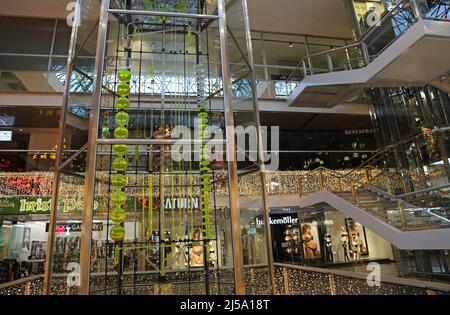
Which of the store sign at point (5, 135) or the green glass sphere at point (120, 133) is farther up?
the store sign at point (5, 135)

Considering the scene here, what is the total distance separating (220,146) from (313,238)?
34.7 feet

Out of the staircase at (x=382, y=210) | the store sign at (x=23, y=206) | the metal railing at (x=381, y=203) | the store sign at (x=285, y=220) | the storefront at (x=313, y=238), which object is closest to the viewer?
the staircase at (x=382, y=210)

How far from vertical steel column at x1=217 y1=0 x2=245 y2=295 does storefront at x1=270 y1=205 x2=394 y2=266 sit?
31.9 feet

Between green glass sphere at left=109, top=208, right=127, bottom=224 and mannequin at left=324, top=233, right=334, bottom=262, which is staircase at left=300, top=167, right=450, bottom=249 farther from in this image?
green glass sphere at left=109, top=208, right=127, bottom=224

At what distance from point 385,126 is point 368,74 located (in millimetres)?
2855

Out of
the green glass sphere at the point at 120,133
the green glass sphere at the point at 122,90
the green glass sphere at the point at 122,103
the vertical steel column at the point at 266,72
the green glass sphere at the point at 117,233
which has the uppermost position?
the vertical steel column at the point at 266,72

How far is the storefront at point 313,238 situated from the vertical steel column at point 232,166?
973 cm

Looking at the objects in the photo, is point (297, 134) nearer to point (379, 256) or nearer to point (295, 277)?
point (379, 256)

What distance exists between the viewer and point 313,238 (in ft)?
38.9

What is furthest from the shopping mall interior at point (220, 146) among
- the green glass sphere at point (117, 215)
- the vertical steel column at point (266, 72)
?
the vertical steel column at point (266, 72)

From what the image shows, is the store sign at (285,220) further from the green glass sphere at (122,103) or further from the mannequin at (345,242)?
the green glass sphere at (122,103)

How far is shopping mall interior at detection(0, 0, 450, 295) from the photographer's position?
2.59 meters

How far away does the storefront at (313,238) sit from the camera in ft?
38.4

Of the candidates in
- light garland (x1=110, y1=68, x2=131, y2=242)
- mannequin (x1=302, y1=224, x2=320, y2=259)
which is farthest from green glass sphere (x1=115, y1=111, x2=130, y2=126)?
mannequin (x1=302, y1=224, x2=320, y2=259)
